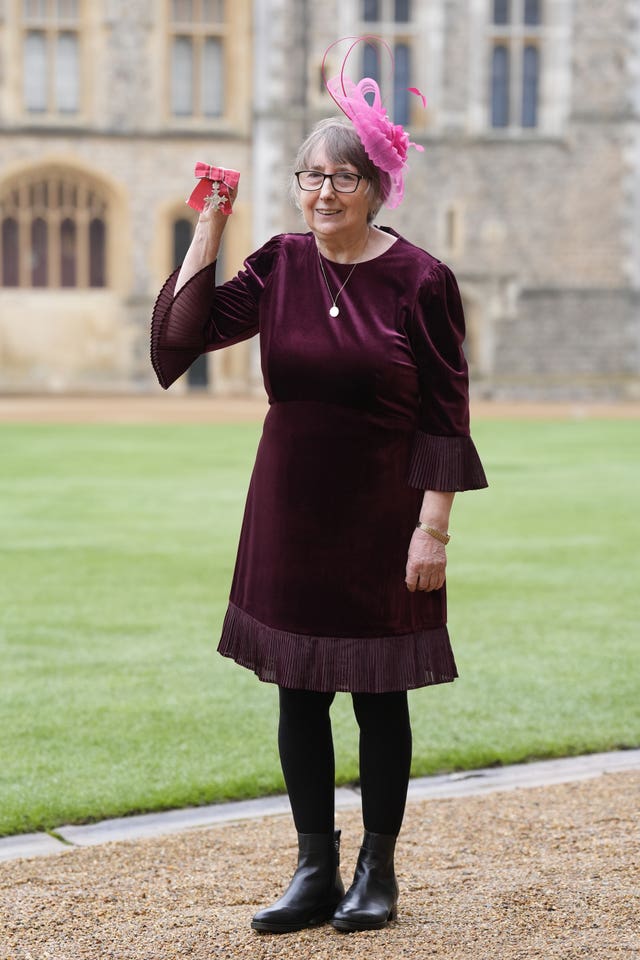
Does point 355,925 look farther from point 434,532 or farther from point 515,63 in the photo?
point 515,63

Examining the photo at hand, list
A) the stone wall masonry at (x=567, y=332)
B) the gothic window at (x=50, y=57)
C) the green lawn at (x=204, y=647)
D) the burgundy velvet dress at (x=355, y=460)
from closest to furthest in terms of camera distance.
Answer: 1. the burgundy velvet dress at (x=355, y=460)
2. the green lawn at (x=204, y=647)
3. the gothic window at (x=50, y=57)
4. the stone wall masonry at (x=567, y=332)

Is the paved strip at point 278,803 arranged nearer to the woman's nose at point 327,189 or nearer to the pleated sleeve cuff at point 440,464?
the pleated sleeve cuff at point 440,464

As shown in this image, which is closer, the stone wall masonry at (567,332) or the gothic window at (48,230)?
the gothic window at (48,230)

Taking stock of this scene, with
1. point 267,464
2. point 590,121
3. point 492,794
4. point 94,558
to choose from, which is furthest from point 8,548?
point 590,121

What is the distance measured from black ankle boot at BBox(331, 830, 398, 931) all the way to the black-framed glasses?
1422mm

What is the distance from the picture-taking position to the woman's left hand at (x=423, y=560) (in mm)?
3027

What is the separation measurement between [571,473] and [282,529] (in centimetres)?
1013

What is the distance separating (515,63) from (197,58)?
628 cm

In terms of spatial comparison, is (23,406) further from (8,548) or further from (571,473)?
(8,548)

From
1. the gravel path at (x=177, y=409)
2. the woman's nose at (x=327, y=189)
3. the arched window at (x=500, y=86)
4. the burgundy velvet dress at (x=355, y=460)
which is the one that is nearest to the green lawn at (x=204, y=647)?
the burgundy velvet dress at (x=355, y=460)

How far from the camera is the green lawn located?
4426 millimetres

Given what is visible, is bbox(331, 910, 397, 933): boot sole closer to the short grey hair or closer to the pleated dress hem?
the pleated dress hem

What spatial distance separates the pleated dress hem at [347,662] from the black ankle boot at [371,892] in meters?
0.38

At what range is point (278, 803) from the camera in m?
4.07
